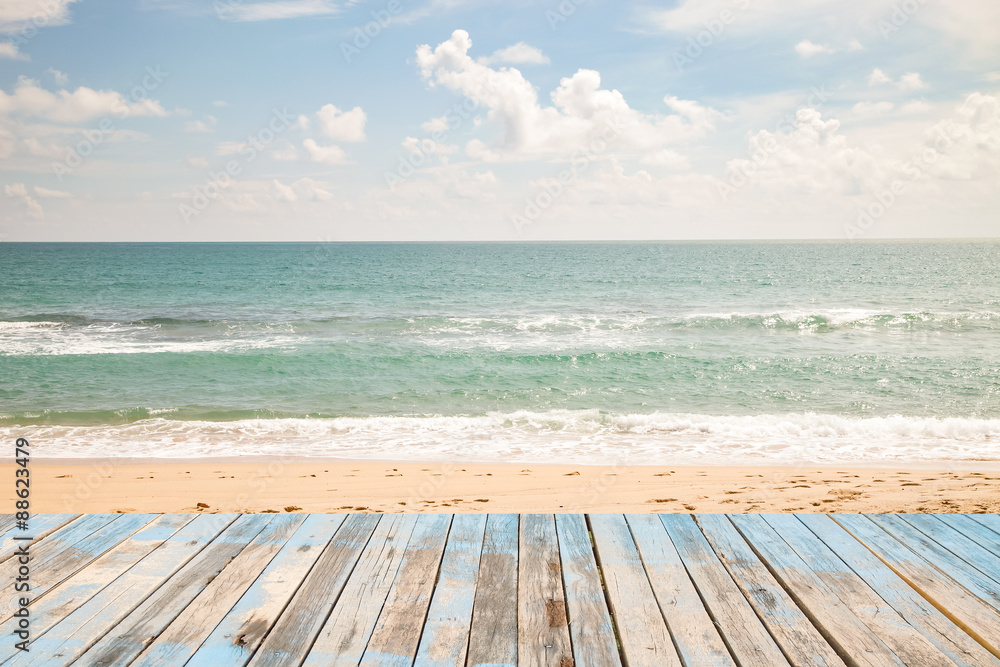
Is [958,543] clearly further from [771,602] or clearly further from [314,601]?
[314,601]

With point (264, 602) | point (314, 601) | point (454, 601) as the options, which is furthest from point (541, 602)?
point (264, 602)

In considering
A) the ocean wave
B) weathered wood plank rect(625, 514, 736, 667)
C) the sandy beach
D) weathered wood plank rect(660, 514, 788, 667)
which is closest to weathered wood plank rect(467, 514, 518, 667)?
weathered wood plank rect(625, 514, 736, 667)

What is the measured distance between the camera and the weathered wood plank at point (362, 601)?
2352mm

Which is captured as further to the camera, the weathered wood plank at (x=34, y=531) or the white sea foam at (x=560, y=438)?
the white sea foam at (x=560, y=438)

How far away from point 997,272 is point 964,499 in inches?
2274

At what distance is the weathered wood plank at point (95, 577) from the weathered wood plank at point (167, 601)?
0.25m

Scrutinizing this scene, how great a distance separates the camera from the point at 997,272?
169 feet

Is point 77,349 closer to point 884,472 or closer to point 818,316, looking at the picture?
point 884,472

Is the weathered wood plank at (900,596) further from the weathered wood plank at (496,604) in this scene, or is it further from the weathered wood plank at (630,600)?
the weathered wood plank at (496,604)

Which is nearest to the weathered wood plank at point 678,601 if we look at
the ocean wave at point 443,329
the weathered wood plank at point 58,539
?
the weathered wood plank at point 58,539

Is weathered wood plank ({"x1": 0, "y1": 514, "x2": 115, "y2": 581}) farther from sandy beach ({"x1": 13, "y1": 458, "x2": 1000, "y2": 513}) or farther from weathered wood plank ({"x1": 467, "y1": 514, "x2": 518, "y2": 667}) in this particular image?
sandy beach ({"x1": 13, "y1": 458, "x2": 1000, "y2": 513})

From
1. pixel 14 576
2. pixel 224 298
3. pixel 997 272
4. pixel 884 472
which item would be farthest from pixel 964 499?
pixel 997 272

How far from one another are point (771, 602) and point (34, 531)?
3.73 m

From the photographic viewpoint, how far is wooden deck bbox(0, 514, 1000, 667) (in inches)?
92.7
